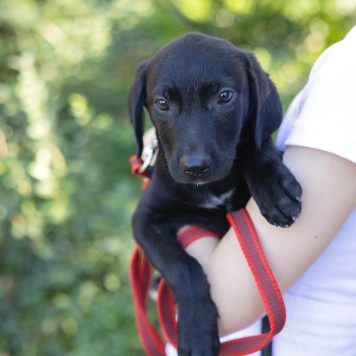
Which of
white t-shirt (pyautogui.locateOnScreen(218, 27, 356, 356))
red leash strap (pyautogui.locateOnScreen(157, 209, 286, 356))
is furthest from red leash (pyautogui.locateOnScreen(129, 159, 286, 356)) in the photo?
white t-shirt (pyautogui.locateOnScreen(218, 27, 356, 356))

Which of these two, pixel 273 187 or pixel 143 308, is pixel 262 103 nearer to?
pixel 273 187

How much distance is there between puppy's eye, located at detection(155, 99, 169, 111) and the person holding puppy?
338mm

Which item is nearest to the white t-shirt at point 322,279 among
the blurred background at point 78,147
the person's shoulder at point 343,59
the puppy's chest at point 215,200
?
the person's shoulder at point 343,59

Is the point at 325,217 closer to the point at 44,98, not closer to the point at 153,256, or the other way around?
the point at 153,256

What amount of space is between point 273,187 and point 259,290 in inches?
10.1

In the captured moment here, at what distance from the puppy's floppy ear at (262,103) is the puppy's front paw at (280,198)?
0.18 m

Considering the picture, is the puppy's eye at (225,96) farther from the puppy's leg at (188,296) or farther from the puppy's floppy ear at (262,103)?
the puppy's leg at (188,296)

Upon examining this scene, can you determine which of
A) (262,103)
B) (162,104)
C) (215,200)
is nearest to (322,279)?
(215,200)

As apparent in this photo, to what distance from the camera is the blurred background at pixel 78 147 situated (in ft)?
8.89

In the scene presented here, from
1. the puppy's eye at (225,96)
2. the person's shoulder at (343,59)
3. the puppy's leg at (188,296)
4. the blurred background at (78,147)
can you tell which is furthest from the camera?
the blurred background at (78,147)

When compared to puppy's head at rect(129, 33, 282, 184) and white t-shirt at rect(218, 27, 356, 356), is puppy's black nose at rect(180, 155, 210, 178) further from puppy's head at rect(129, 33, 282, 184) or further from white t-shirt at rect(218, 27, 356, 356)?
white t-shirt at rect(218, 27, 356, 356)

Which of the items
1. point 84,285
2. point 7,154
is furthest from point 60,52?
point 84,285

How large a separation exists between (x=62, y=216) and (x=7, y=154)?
18.1 inches

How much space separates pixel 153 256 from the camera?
60.1 inches
